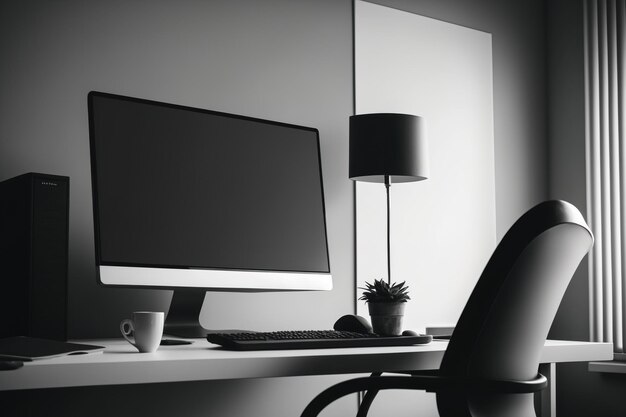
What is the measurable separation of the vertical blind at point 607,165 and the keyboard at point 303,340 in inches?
65.2

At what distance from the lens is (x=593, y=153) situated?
3180mm

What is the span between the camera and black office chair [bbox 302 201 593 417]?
123 centimetres

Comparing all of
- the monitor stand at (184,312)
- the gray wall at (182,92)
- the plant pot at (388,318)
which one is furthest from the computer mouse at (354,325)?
the gray wall at (182,92)

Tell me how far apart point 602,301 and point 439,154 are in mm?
989

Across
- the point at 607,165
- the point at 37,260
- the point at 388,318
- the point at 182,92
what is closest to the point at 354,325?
the point at 388,318

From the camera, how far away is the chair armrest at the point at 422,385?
1240mm

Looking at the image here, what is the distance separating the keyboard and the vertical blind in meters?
1.65

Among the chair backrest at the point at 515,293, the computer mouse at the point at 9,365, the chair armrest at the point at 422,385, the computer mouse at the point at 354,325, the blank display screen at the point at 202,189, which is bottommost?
the chair armrest at the point at 422,385

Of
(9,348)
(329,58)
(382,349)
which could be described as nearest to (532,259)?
(382,349)

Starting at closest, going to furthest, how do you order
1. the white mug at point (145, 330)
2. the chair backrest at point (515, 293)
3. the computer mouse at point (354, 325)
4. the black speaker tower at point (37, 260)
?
1. the chair backrest at point (515, 293)
2. the white mug at point (145, 330)
3. the black speaker tower at point (37, 260)
4. the computer mouse at point (354, 325)

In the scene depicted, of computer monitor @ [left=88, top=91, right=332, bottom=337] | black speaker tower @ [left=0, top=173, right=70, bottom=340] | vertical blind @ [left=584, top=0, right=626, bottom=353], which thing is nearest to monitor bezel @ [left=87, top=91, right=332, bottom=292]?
computer monitor @ [left=88, top=91, right=332, bottom=337]

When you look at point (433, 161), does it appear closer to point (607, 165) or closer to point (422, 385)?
point (607, 165)

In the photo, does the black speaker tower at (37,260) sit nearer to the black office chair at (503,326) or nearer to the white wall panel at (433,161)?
the black office chair at (503,326)

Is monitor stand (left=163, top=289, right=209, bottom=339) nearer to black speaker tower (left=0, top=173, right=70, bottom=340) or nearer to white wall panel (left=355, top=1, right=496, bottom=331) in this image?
black speaker tower (left=0, top=173, right=70, bottom=340)
